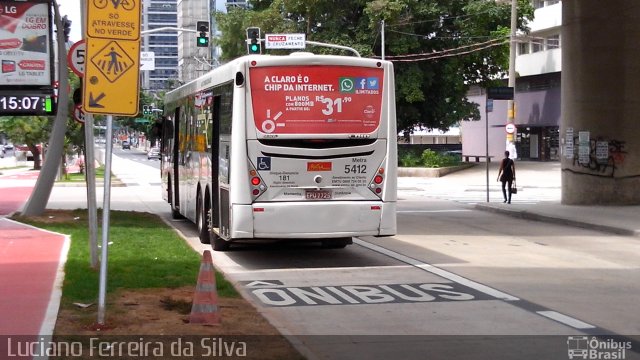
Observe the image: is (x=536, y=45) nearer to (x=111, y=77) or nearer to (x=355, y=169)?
(x=355, y=169)

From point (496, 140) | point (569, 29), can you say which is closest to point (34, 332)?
point (569, 29)

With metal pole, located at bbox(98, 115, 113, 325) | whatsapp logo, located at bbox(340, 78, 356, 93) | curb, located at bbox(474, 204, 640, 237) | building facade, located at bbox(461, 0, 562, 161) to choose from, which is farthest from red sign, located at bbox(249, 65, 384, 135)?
building facade, located at bbox(461, 0, 562, 161)

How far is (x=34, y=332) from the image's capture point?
26.4 feet

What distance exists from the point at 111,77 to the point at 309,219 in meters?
5.30

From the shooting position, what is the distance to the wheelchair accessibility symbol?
42.6ft

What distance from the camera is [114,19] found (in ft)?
27.5

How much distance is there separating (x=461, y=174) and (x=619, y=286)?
3854 centimetres

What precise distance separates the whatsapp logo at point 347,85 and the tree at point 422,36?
35.0 meters

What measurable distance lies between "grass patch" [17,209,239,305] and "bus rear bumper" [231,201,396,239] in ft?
3.54

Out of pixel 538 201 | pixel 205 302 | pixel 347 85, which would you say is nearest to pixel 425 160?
pixel 538 201

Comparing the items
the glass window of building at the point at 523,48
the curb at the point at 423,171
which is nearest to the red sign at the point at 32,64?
the curb at the point at 423,171

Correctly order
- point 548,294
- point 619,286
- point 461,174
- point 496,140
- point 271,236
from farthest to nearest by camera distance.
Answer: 1. point 496,140
2. point 461,174
3. point 271,236
4. point 619,286
5. point 548,294

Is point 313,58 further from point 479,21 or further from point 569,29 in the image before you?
point 479,21

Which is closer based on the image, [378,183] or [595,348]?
[595,348]
